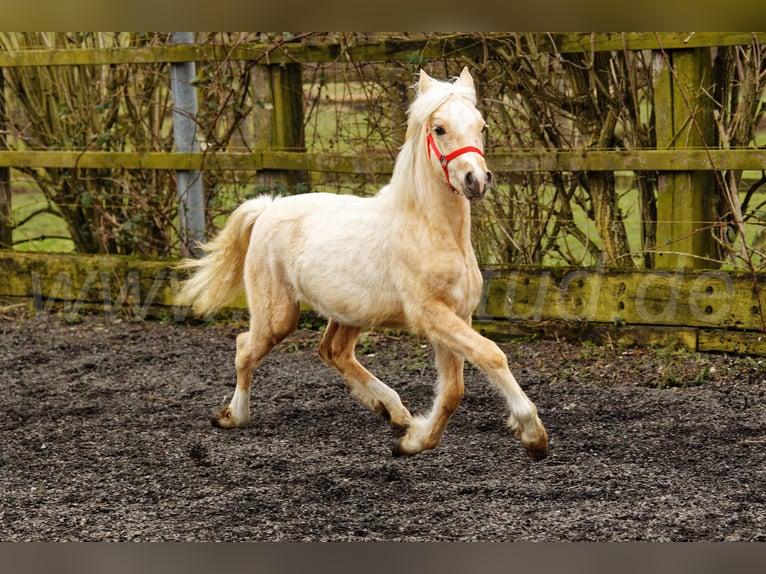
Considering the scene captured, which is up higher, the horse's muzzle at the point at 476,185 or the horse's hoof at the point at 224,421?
the horse's muzzle at the point at 476,185

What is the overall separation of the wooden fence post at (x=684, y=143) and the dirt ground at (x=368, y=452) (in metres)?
0.69

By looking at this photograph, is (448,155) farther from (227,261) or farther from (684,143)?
(684,143)

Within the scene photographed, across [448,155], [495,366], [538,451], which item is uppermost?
[448,155]

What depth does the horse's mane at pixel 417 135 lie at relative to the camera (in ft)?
13.2

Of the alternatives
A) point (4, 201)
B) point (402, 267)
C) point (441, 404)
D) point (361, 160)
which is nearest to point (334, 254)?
point (402, 267)

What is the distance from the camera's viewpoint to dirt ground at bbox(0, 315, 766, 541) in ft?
12.0

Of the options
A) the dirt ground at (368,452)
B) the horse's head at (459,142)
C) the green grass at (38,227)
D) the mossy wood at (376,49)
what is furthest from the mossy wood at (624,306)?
the green grass at (38,227)

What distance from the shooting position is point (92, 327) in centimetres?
762

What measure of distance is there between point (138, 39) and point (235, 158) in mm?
1400

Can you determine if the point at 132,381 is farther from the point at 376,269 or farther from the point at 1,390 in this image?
the point at 376,269

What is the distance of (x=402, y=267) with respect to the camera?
14.1 feet

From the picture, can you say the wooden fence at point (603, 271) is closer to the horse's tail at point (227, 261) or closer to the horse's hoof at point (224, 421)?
the horse's tail at point (227, 261)

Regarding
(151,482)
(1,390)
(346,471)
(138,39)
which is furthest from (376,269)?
(138,39)

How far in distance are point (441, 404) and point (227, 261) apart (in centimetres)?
173
